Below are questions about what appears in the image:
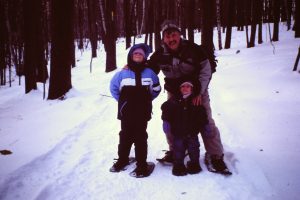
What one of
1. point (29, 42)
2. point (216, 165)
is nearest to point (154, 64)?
point (216, 165)

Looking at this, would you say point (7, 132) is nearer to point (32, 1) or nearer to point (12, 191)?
point (12, 191)

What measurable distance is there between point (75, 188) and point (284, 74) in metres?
7.95

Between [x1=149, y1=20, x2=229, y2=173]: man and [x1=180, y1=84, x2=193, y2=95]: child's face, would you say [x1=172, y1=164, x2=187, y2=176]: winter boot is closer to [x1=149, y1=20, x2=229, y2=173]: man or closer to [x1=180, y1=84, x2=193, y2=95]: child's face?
[x1=149, y1=20, x2=229, y2=173]: man

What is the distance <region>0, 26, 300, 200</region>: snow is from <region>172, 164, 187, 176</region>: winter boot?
0.09m

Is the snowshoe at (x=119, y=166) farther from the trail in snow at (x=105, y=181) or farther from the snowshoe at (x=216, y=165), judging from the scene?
the snowshoe at (x=216, y=165)

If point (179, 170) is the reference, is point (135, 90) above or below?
above

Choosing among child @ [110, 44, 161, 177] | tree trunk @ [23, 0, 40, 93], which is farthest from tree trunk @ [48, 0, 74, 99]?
child @ [110, 44, 161, 177]

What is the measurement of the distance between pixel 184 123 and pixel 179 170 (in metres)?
0.69

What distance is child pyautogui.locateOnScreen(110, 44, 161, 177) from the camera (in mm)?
4227

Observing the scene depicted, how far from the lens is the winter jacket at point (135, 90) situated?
13.9ft

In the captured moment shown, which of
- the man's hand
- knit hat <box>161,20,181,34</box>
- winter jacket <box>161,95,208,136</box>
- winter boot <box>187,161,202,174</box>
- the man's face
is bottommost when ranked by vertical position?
winter boot <box>187,161,202,174</box>

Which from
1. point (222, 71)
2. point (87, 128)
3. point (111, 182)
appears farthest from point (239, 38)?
point (111, 182)

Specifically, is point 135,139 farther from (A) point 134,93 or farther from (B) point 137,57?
(B) point 137,57

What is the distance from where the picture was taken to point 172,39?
4105 millimetres
